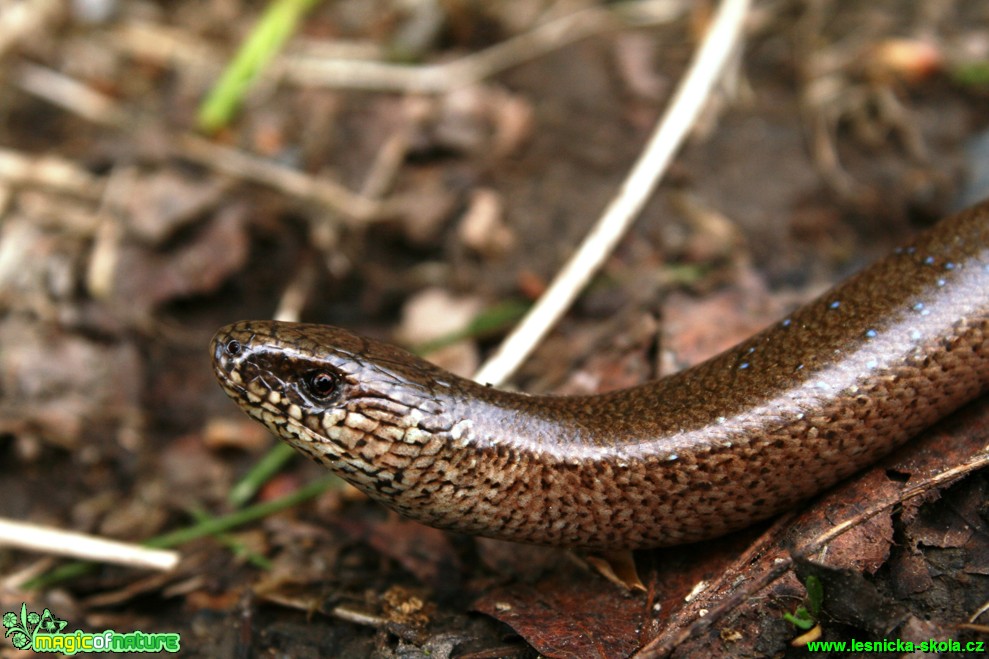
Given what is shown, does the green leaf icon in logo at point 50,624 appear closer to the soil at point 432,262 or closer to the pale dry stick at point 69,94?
the soil at point 432,262

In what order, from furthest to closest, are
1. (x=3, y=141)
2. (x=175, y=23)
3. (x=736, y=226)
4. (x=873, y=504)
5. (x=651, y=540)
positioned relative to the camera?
(x=175, y=23) < (x=3, y=141) < (x=736, y=226) < (x=651, y=540) < (x=873, y=504)

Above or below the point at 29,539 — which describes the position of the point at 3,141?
above

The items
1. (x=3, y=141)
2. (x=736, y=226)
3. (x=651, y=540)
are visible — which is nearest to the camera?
(x=651, y=540)

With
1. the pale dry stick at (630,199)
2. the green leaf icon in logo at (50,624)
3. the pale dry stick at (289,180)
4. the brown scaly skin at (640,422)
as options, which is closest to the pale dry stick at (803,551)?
the brown scaly skin at (640,422)

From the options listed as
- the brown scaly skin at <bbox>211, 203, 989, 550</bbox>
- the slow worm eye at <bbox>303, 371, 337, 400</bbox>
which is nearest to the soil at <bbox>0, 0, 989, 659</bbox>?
the brown scaly skin at <bbox>211, 203, 989, 550</bbox>

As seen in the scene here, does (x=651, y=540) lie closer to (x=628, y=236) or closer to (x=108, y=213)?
(x=628, y=236)

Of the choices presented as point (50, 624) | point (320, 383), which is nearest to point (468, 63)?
point (320, 383)

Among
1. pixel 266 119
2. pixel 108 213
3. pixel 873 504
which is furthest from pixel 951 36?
pixel 108 213
